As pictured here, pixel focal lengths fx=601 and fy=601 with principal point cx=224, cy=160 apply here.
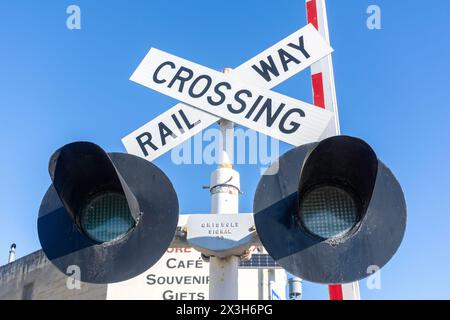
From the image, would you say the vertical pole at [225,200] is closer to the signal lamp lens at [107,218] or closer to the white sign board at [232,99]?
the white sign board at [232,99]

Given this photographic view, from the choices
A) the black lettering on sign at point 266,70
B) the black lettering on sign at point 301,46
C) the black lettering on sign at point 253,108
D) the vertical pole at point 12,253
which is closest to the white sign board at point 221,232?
the black lettering on sign at point 253,108

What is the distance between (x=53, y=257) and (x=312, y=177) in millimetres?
1148

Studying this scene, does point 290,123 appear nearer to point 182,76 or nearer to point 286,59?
point 286,59

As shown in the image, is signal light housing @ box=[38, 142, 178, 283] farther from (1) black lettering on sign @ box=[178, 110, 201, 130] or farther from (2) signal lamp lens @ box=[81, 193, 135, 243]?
(1) black lettering on sign @ box=[178, 110, 201, 130]

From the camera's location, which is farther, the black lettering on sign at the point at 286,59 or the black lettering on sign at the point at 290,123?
the black lettering on sign at the point at 286,59

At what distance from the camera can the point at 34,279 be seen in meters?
19.7

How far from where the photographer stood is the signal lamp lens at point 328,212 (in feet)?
8.09

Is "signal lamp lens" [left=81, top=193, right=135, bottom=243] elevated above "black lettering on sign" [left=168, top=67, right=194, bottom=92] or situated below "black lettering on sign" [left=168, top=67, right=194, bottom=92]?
below

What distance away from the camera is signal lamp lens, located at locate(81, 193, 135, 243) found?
102 inches

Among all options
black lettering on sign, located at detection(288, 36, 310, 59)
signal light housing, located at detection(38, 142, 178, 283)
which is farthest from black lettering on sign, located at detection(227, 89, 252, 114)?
signal light housing, located at detection(38, 142, 178, 283)

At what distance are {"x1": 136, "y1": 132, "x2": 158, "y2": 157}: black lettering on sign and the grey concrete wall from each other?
1467 cm

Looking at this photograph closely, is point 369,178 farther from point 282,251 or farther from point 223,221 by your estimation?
point 223,221

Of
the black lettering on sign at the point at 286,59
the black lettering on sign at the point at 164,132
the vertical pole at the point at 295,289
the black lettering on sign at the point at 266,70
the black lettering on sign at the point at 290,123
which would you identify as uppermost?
the vertical pole at the point at 295,289

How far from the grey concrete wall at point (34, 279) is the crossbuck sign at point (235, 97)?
14698 millimetres
